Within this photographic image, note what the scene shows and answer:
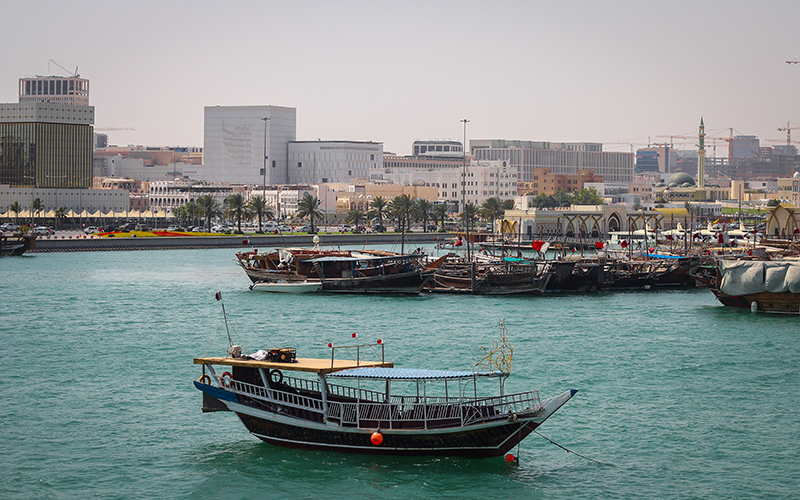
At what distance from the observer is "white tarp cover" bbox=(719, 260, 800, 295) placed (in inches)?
2347

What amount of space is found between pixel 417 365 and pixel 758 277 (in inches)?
1104

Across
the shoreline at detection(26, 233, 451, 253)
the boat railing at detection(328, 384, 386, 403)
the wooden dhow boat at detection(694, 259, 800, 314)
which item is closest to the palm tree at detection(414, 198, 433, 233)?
the shoreline at detection(26, 233, 451, 253)

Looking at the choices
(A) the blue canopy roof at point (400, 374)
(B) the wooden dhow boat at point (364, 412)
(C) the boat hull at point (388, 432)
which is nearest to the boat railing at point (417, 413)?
(B) the wooden dhow boat at point (364, 412)

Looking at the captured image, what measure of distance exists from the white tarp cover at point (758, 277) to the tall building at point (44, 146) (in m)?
145

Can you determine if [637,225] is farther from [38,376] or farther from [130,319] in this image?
[38,376]

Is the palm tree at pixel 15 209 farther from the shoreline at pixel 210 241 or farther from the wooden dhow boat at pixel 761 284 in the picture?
the wooden dhow boat at pixel 761 284

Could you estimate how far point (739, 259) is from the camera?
212 ft

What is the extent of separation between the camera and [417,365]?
42531mm

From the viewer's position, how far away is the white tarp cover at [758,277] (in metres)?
59.6

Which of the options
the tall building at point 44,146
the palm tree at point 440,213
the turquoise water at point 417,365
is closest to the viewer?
the turquoise water at point 417,365

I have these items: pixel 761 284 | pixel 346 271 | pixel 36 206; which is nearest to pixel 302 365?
pixel 761 284

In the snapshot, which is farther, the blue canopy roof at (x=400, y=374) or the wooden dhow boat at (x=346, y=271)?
the wooden dhow boat at (x=346, y=271)

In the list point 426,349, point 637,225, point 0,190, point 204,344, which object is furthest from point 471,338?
point 0,190

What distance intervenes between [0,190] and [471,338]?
130529 mm
